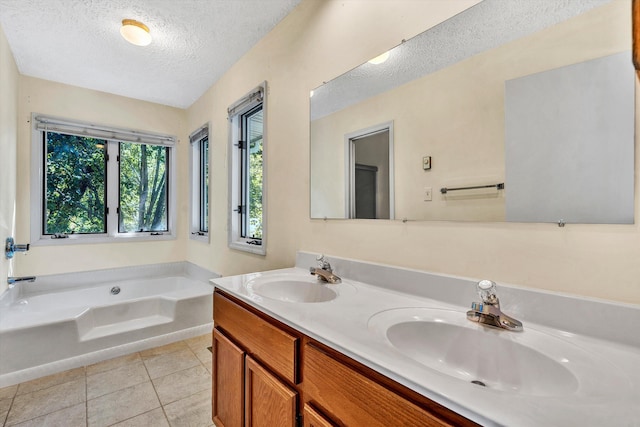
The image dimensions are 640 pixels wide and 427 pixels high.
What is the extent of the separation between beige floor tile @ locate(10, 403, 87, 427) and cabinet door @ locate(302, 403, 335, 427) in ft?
5.00

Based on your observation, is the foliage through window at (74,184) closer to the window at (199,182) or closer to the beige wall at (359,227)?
the window at (199,182)

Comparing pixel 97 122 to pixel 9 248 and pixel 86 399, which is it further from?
pixel 86 399

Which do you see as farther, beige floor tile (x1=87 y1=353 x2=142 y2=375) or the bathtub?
beige floor tile (x1=87 y1=353 x2=142 y2=375)

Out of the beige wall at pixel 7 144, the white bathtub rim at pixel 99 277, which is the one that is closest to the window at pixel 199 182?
the white bathtub rim at pixel 99 277

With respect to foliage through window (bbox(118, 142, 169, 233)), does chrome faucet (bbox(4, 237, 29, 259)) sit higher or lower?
lower

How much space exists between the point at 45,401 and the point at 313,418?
1994 mm

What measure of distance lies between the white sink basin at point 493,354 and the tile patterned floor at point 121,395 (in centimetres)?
136

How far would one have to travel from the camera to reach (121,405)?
171cm

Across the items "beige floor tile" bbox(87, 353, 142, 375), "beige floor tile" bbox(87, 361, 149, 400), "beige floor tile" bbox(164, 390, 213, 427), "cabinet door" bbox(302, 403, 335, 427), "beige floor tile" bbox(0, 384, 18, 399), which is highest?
"cabinet door" bbox(302, 403, 335, 427)

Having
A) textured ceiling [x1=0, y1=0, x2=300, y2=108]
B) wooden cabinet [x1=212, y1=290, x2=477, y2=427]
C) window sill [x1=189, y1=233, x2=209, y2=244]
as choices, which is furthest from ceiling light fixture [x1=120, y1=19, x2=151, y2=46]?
wooden cabinet [x1=212, y1=290, x2=477, y2=427]

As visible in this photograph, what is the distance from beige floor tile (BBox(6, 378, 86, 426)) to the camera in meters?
1.63

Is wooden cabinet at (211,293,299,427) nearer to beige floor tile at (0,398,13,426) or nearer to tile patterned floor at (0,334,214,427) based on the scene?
tile patterned floor at (0,334,214,427)

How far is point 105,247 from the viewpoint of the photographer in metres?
3.21

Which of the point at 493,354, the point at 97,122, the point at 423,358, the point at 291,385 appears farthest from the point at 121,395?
the point at 97,122
